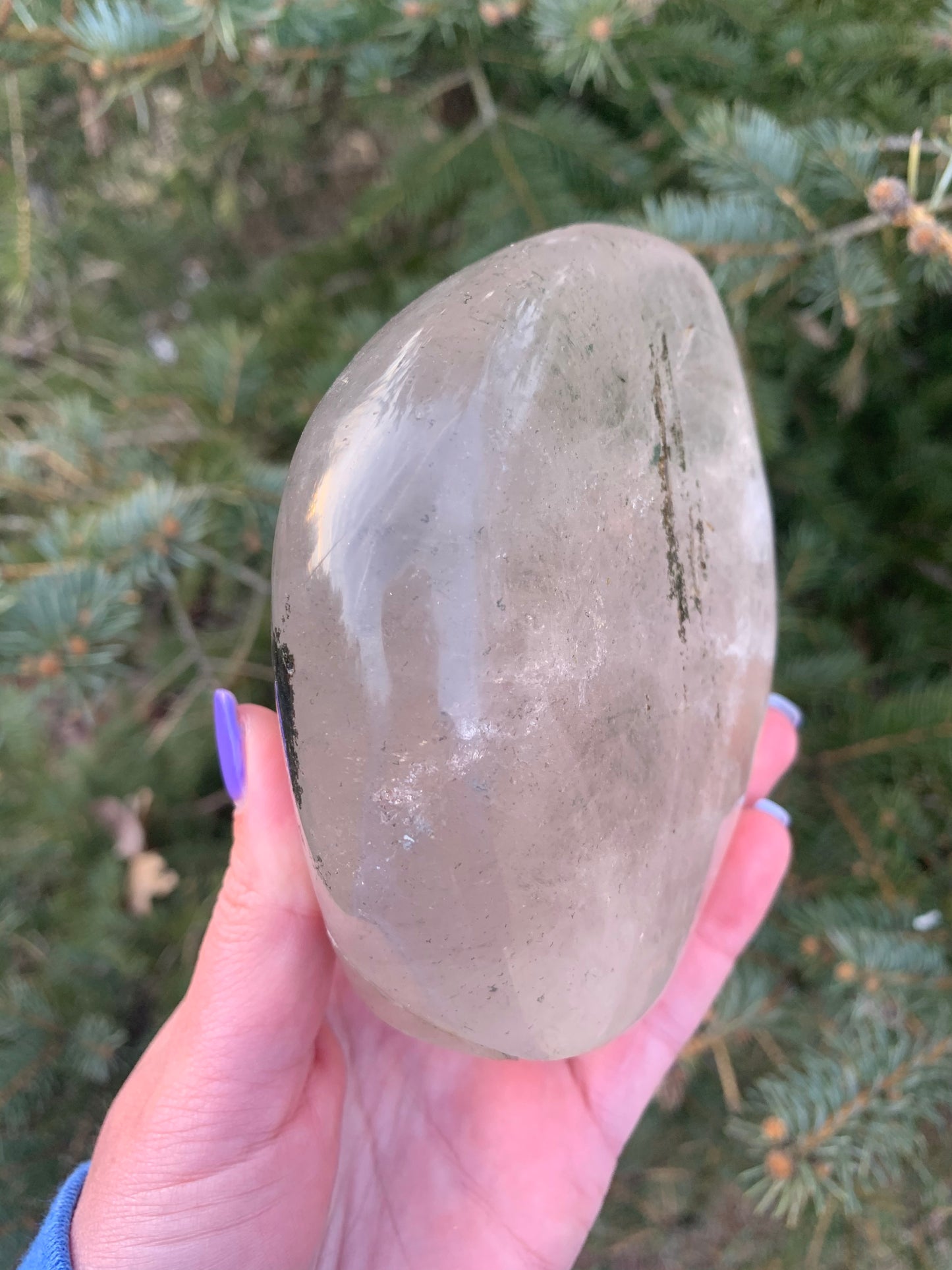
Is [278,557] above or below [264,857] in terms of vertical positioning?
above

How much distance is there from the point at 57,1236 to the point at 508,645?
1.81ft

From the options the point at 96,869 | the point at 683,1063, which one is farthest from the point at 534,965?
the point at 96,869

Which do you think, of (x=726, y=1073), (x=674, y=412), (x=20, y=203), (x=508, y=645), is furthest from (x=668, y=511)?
(x=20, y=203)

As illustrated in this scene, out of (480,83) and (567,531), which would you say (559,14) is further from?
(567,531)

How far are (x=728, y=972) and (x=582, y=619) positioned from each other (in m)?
0.55

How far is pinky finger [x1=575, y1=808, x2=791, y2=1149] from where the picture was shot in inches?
32.5

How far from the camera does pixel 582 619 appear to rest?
0.56 m

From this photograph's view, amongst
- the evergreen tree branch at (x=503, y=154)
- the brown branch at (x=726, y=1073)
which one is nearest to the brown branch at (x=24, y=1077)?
Result: the brown branch at (x=726, y=1073)

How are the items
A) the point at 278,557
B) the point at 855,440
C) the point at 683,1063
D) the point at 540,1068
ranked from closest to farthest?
the point at 278,557
the point at 540,1068
the point at 683,1063
the point at 855,440

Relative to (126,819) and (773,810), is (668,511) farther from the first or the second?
(126,819)

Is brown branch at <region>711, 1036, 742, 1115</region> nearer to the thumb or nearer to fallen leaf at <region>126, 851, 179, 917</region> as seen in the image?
the thumb

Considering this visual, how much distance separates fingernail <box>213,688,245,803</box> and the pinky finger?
47cm

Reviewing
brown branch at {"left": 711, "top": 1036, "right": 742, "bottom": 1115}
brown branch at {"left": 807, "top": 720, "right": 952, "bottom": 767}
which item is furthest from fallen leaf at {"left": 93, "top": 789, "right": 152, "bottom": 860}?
brown branch at {"left": 807, "top": 720, "right": 952, "bottom": 767}

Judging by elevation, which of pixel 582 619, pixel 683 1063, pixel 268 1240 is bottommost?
pixel 683 1063
